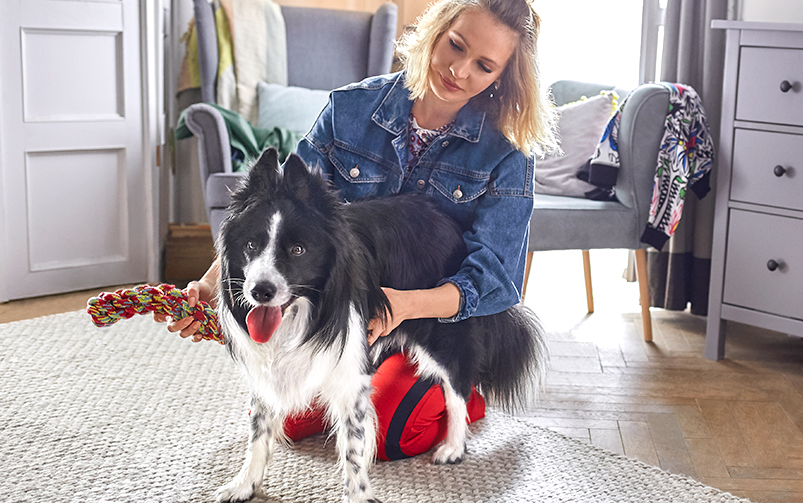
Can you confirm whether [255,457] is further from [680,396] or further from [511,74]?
[680,396]

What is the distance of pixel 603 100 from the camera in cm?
295

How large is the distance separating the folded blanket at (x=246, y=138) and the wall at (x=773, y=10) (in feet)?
6.57

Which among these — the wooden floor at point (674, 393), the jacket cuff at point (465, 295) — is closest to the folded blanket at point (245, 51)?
the wooden floor at point (674, 393)

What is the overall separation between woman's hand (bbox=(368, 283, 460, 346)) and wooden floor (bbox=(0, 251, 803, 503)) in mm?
705

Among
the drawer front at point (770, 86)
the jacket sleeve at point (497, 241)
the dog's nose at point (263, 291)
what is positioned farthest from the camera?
the drawer front at point (770, 86)

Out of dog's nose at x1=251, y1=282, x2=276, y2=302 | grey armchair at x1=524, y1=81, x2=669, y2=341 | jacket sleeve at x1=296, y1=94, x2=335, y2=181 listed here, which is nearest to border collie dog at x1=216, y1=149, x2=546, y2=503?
dog's nose at x1=251, y1=282, x2=276, y2=302

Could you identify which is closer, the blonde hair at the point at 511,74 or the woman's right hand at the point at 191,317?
the woman's right hand at the point at 191,317

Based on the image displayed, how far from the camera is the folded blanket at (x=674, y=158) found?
265cm

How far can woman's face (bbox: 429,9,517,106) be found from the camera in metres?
1.59

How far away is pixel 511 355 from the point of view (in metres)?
1.86

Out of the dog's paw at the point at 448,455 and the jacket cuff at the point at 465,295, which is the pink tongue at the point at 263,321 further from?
the dog's paw at the point at 448,455

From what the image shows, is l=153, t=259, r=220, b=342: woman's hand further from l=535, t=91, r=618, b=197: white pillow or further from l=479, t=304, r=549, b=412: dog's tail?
l=535, t=91, r=618, b=197: white pillow

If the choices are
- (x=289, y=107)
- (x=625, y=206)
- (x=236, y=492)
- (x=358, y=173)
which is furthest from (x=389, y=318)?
(x=289, y=107)

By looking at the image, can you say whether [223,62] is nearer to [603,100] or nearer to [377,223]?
[603,100]
